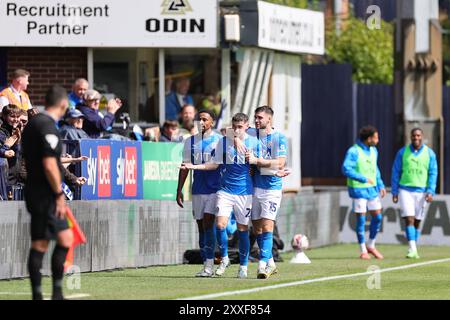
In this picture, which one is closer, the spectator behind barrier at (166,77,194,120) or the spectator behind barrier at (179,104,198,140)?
the spectator behind barrier at (179,104,198,140)

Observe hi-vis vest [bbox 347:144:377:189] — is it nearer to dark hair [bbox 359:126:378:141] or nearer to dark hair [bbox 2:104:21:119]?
dark hair [bbox 359:126:378:141]

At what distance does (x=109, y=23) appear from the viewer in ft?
85.0

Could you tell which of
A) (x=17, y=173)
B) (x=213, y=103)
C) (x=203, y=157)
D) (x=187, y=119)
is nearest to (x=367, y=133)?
(x=187, y=119)

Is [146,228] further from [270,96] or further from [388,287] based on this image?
[270,96]

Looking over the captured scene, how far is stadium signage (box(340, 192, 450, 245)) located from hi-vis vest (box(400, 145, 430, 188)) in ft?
12.9

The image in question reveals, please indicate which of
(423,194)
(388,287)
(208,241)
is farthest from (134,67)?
(388,287)

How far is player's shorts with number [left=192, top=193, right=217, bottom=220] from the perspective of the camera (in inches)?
725

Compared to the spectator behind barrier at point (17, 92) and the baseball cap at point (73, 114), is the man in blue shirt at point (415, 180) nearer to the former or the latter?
the baseball cap at point (73, 114)

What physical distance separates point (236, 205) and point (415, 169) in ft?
24.3

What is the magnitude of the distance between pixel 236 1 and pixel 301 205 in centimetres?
397

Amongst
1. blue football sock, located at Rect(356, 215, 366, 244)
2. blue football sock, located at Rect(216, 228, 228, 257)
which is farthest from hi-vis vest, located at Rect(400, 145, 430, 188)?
blue football sock, located at Rect(216, 228, 228, 257)

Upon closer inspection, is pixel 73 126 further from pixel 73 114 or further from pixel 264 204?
pixel 264 204


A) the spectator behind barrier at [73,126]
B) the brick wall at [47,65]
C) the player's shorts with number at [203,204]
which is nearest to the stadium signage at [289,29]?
the brick wall at [47,65]

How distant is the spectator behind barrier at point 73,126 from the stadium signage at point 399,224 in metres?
9.99
